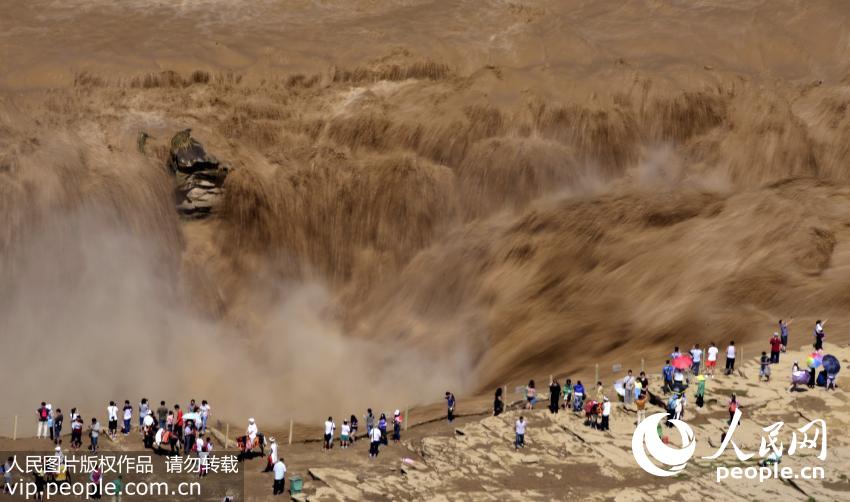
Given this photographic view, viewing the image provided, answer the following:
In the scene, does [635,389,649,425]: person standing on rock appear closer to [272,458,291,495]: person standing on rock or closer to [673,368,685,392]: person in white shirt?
[673,368,685,392]: person in white shirt

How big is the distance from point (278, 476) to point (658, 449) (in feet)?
39.0

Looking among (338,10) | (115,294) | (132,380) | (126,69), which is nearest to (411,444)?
(132,380)

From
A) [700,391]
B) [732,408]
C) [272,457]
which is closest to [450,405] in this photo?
[272,457]

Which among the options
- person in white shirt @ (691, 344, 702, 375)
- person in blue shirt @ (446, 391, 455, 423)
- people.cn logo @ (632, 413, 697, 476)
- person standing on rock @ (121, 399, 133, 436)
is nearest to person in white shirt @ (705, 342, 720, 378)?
person in white shirt @ (691, 344, 702, 375)

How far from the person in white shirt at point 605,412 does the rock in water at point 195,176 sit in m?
28.2

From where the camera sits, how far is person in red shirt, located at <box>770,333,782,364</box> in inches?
1997

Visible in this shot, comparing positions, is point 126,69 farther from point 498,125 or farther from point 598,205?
point 598,205

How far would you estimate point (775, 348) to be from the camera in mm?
50750

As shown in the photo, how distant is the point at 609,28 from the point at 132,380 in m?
33.2

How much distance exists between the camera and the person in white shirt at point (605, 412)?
47.6m

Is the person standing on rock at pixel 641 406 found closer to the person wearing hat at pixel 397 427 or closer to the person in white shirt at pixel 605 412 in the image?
the person in white shirt at pixel 605 412

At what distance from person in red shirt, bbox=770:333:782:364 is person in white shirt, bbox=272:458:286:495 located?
17.5 meters

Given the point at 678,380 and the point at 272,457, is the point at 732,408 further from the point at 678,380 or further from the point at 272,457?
the point at 272,457

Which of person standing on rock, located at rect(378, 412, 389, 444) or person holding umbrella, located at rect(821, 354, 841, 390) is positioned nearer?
person standing on rock, located at rect(378, 412, 389, 444)
